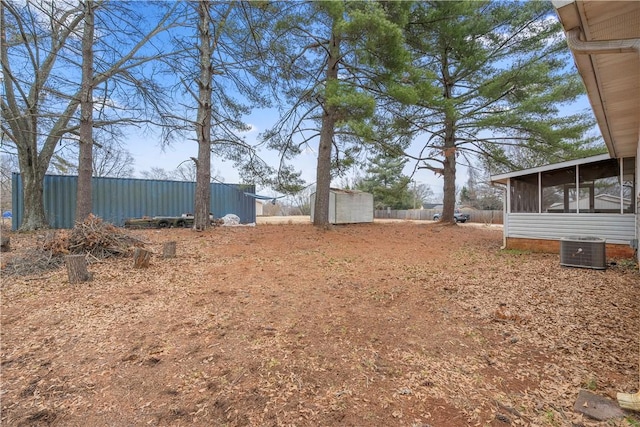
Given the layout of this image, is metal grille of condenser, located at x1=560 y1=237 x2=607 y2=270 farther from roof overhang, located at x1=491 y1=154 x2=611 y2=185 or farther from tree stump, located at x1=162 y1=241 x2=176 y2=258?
tree stump, located at x1=162 y1=241 x2=176 y2=258

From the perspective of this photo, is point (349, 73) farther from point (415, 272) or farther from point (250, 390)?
point (250, 390)

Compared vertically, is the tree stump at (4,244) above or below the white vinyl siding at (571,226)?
below

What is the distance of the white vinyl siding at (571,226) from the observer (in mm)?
6160

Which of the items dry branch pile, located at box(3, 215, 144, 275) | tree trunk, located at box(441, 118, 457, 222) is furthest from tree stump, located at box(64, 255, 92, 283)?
tree trunk, located at box(441, 118, 457, 222)

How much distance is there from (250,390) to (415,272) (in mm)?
3825

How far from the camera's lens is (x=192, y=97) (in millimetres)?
8539

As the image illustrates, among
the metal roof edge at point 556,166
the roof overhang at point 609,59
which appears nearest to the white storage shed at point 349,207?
the metal roof edge at point 556,166

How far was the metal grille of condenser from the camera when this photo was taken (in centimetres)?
519

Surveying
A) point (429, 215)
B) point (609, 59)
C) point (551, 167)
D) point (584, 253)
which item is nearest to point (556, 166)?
point (551, 167)

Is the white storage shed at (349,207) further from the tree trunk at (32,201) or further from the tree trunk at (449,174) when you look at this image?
the tree trunk at (32,201)

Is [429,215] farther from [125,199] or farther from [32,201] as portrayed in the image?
[32,201]

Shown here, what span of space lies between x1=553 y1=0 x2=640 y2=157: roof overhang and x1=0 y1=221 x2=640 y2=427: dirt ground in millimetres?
2484

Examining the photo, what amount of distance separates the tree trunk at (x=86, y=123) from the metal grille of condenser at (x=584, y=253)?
1000 cm

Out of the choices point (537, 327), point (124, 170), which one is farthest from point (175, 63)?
point (124, 170)
